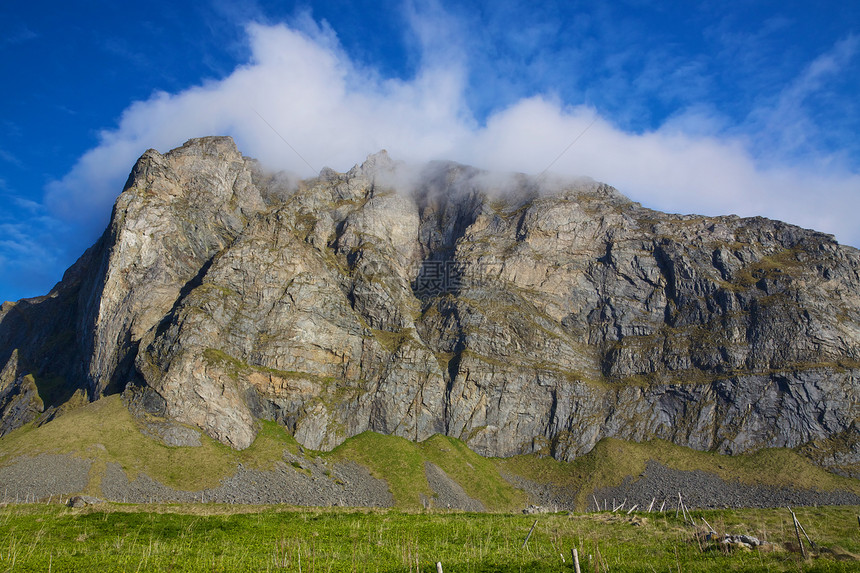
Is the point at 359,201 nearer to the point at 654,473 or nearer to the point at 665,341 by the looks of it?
the point at 665,341

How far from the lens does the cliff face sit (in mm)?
115000

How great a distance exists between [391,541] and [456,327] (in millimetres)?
112672

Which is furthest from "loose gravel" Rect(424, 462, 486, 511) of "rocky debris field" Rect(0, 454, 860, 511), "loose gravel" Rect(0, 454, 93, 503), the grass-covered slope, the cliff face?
"loose gravel" Rect(0, 454, 93, 503)

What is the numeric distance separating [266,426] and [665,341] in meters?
106

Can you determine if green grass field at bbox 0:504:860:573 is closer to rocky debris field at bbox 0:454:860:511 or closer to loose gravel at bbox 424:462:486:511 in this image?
rocky debris field at bbox 0:454:860:511

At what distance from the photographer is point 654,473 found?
355 feet

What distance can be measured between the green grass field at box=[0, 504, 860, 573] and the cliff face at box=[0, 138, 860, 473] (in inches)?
2855

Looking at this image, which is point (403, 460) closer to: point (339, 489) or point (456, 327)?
point (339, 489)

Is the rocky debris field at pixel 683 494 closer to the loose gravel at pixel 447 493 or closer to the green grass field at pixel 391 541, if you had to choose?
the loose gravel at pixel 447 493

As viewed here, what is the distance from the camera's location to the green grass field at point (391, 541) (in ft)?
81.3

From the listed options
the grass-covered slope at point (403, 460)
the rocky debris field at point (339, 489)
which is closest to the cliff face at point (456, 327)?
the grass-covered slope at point (403, 460)

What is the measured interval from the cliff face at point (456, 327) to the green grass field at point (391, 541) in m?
72.5

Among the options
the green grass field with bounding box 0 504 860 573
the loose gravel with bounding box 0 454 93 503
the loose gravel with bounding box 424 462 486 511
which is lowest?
the loose gravel with bounding box 424 462 486 511

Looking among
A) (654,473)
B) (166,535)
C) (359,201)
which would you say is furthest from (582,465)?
(359,201)
